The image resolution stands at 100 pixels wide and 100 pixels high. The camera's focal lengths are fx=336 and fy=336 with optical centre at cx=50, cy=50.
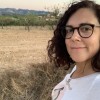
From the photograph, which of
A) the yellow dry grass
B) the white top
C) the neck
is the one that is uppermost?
the neck

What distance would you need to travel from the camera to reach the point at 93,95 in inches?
55.2

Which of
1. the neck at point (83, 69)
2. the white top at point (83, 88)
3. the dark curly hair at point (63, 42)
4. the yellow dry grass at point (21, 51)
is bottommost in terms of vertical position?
the yellow dry grass at point (21, 51)

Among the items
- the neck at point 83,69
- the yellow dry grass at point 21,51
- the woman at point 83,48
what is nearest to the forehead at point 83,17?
the woman at point 83,48

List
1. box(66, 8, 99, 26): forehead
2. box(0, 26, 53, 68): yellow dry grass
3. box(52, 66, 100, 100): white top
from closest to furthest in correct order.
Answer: box(52, 66, 100, 100): white top < box(66, 8, 99, 26): forehead < box(0, 26, 53, 68): yellow dry grass

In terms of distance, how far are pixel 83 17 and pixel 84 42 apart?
115 mm

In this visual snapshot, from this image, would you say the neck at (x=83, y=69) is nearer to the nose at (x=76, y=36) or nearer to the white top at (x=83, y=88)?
the white top at (x=83, y=88)

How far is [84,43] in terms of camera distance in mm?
1493

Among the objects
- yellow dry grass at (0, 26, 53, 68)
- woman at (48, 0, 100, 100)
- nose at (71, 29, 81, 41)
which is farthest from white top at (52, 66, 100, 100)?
yellow dry grass at (0, 26, 53, 68)

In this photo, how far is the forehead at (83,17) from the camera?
151 centimetres

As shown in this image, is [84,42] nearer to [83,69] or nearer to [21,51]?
[83,69]

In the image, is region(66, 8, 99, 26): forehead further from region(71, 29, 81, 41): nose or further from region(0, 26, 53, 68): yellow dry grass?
region(0, 26, 53, 68): yellow dry grass

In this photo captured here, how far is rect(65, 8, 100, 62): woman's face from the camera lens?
4.89 feet

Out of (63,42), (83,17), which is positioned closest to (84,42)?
(83,17)

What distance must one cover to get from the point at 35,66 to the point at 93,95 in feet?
16.1
